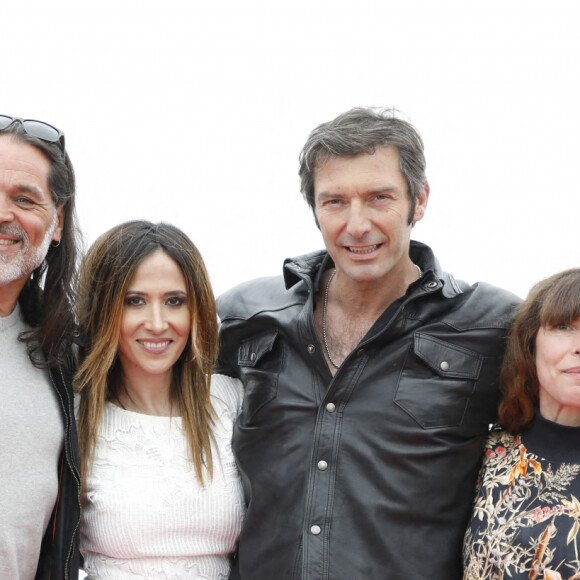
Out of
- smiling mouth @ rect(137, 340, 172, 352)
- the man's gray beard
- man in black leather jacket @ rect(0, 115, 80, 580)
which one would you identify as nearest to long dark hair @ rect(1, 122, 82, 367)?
man in black leather jacket @ rect(0, 115, 80, 580)

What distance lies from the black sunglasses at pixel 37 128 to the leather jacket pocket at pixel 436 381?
1557mm

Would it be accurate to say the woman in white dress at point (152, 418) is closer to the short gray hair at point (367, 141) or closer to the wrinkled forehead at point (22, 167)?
the wrinkled forehead at point (22, 167)

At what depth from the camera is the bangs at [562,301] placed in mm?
2771

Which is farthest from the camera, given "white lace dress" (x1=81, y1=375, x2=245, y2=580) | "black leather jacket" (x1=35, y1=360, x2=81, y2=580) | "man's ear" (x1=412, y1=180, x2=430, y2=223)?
"man's ear" (x1=412, y1=180, x2=430, y2=223)

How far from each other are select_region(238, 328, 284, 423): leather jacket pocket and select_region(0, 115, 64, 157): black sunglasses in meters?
1.09

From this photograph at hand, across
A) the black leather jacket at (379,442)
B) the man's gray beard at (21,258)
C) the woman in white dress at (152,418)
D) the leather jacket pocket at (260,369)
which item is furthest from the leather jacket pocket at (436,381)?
the man's gray beard at (21,258)

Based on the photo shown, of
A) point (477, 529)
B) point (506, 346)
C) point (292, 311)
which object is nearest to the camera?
point (477, 529)

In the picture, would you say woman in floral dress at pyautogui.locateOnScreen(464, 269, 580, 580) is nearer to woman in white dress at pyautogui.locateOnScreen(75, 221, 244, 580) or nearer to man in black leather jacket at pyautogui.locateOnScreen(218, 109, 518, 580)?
man in black leather jacket at pyautogui.locateOnScreen(218, 109, 518, 580)

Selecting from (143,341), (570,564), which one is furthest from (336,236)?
(570,564)

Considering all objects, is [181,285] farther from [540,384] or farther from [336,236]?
[540,384]

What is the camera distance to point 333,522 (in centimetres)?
297

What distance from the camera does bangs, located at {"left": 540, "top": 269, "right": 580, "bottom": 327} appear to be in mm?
2771

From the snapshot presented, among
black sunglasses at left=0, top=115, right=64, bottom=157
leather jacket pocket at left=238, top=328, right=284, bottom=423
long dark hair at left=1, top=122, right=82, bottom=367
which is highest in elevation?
black sunglasses at left=0, top=115, right=64, bottom=157

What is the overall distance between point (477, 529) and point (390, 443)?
0.41 m
